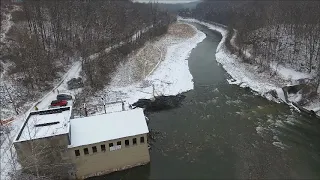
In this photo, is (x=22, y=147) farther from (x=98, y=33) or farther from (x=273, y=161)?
(x=98, y=33)

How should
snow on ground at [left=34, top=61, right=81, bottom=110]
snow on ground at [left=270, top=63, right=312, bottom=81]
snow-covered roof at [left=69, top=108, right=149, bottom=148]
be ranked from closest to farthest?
snow-covered roof at [left=69, top=108, right=149, bottom=148], snow on ground at [left=34, top=61, right=81, bottom=110], snow on ground at [left=270, top=63, right=312, bottom=81]

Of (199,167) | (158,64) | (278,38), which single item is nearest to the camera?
(199,167)

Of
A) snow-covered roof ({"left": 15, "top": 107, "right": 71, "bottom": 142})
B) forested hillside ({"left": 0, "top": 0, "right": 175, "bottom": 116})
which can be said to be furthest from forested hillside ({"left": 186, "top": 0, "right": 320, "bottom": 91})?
snow-covered roof ({"left": 15, "top": 107, "right": 71, "bottom": 142})

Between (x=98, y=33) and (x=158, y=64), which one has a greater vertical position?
(x=98, y=33)

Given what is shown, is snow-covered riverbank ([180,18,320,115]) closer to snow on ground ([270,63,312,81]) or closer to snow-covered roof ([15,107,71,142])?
snow on ground ([270,63,312,81])

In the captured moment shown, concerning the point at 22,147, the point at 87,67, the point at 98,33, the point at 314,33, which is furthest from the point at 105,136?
the point at 314,33

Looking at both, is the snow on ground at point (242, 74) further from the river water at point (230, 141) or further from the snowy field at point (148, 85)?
the snowy field at point (148, 85)
